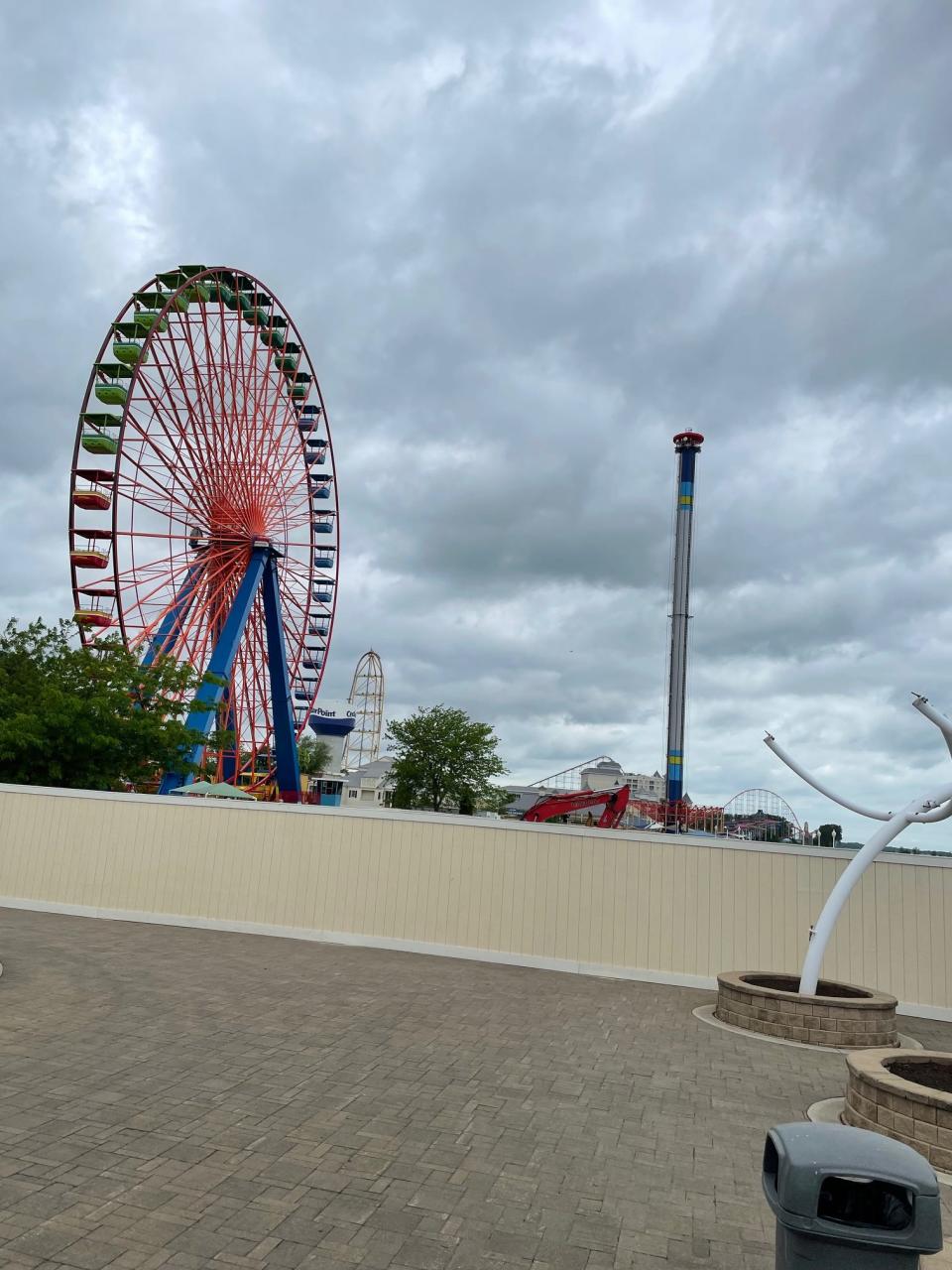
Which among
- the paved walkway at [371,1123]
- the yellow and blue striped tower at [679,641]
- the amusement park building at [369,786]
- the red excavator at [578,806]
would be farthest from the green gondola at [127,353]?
the yellow and blue striped tower at [679,641]

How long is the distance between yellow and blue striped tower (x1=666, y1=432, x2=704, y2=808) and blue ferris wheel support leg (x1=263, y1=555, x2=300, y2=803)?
32.9 meters

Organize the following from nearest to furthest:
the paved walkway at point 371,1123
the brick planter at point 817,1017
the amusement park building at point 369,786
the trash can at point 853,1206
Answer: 1. the trash can at point 853,1206
2. the paved walkway at point 371,1123
3. the brick planter at point 817,1017
4. the amusement park building at point 369,786

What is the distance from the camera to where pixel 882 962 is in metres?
10.9

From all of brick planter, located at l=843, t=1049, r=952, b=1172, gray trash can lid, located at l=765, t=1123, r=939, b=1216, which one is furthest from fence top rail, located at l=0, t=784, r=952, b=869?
gray trash can lid, located at l=765, t=1123, r=939, b=1216

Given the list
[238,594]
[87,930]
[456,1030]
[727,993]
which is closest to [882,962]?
[727,993]

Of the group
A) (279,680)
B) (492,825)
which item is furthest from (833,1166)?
(279,680)

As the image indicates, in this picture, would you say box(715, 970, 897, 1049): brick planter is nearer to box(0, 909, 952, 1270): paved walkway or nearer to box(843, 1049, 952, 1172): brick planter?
box(0, 909, 952, 1270): paved walkway

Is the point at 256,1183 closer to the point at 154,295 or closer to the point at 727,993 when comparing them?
the point at 727,993

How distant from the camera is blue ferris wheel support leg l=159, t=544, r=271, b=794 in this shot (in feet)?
82.3

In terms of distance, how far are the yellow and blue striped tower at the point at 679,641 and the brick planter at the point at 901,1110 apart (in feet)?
180

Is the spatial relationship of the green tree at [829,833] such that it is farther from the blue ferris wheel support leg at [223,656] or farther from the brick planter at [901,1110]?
the brick planter at [901,1110]

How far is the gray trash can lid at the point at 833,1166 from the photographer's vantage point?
8.22 ft

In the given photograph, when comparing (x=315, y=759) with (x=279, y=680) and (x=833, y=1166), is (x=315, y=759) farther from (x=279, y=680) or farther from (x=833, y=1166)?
(x=833, y=1166)

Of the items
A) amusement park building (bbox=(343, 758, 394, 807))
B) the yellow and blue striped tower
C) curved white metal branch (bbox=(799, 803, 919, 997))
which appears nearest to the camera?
curved white metal branch (bbox=(799, 803, 919, 997))
